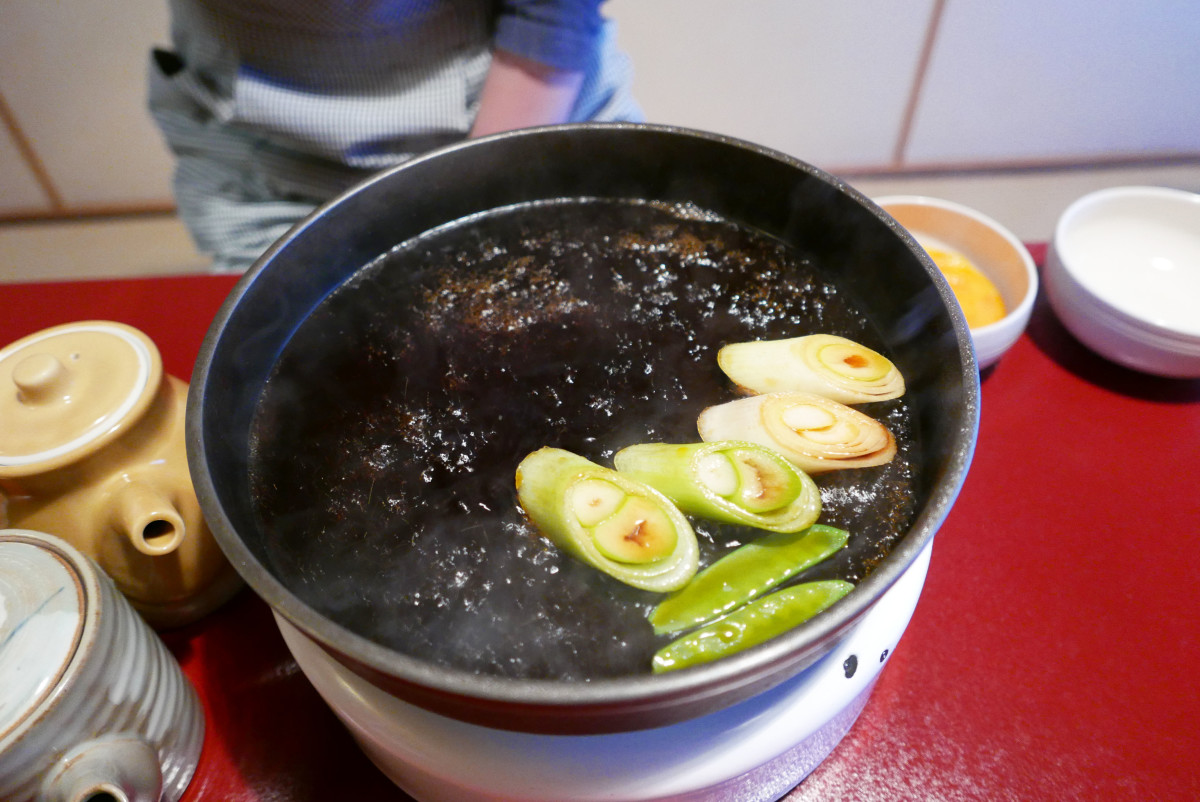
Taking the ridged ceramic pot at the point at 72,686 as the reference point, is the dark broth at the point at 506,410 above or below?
above

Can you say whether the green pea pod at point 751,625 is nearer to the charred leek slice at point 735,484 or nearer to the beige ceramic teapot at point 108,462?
the charred leek slice at point 735,484

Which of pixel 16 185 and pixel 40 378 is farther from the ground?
pixel 40 378

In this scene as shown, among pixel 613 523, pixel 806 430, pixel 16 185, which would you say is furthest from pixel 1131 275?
pixel 16 185

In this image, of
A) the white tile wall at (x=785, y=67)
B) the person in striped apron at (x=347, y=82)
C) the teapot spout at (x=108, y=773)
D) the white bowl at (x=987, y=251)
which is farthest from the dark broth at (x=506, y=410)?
the white tile wall at (x=785, y=67)

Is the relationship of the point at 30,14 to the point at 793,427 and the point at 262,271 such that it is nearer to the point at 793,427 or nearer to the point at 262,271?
the point at 262,271

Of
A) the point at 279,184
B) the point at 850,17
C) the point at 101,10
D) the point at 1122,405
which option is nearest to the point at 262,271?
the point at 279,184

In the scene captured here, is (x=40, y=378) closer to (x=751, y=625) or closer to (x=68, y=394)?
(x=68, y=394)
